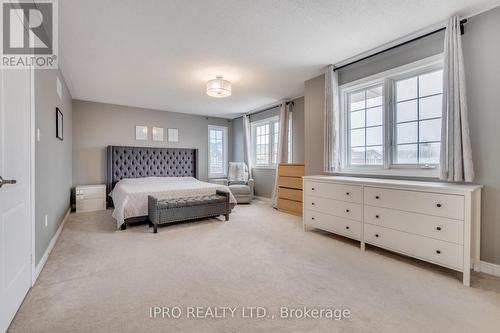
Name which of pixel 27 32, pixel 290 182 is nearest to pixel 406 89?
pixel 290 182

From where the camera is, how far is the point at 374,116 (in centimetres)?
333

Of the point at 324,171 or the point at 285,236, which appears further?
the point at 324,171

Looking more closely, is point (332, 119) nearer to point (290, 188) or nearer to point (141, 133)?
point (290, 188)

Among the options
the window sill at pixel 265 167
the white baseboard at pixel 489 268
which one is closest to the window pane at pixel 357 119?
the white baseboard at pixel 489 268

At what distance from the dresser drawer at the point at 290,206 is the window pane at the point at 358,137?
1622mm

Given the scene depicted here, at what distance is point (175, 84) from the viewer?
4.31m

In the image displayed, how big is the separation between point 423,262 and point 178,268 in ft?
8.66

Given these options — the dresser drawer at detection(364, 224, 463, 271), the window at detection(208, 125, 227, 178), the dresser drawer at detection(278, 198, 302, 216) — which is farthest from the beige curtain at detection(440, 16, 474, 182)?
the window at detection(208, 125, 227, 178)

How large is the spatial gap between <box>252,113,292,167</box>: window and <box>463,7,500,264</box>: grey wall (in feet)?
11.6

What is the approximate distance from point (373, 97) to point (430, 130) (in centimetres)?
91

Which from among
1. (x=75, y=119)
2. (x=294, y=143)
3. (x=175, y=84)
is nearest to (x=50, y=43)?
(x=175, y=84)

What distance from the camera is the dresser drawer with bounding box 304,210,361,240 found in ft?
9.57

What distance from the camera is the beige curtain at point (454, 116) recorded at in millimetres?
2283

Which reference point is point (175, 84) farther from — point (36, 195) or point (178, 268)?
point (178, 268)
